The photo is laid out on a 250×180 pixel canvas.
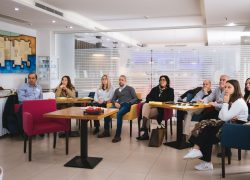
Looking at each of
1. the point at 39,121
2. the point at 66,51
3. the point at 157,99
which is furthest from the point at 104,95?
the point at 66,51

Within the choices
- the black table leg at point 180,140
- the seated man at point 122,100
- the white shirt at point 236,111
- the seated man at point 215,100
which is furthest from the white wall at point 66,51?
the white shirt at point 236,111

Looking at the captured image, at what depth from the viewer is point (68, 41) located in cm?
827

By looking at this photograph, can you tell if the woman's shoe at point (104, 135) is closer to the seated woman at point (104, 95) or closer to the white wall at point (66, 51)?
the seated woman at point (104, 95)

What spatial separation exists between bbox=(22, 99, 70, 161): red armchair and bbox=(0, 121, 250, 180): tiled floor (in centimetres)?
38

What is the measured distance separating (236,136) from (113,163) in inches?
69.5

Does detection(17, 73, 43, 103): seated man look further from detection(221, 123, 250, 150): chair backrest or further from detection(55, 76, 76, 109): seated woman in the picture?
detection(221, 123, 250, 150): chair backrest

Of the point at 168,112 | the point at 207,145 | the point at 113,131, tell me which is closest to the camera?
the point at 207,145

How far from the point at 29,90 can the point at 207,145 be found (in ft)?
12.6

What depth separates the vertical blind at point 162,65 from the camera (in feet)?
23.1

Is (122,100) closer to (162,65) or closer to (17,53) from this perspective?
(162,65)

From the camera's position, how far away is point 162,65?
25.0 feet

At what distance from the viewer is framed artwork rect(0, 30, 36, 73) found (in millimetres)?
6629

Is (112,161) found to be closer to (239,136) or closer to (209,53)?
(239,136)

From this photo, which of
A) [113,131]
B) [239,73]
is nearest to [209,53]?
[239,73]
